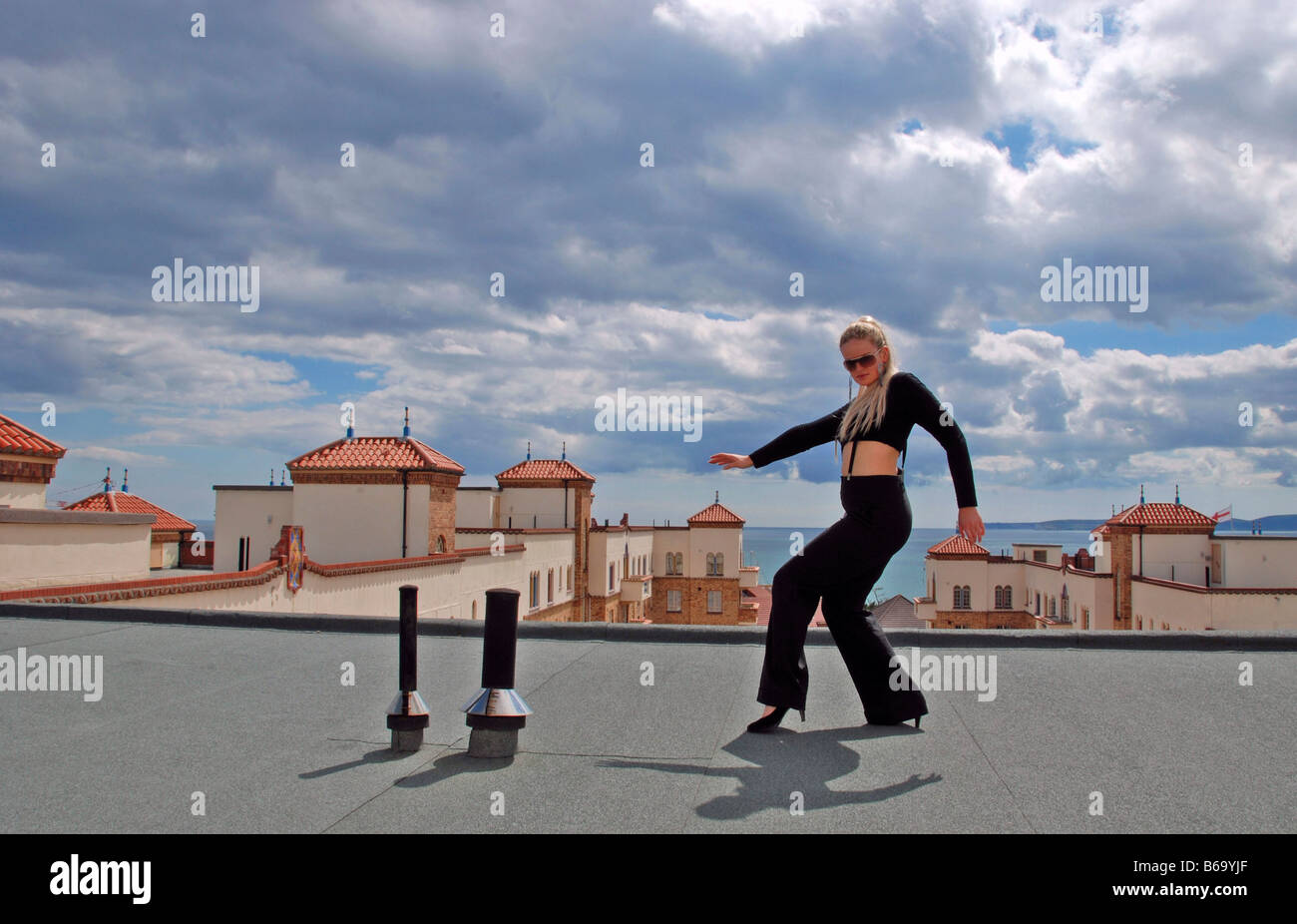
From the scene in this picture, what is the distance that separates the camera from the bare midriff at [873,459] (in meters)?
4.68

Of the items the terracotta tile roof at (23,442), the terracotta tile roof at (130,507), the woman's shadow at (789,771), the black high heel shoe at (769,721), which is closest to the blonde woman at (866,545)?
the black high heel shoe at (769,721)

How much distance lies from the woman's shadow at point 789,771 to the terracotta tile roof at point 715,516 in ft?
156

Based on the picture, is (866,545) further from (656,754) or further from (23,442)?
(23,442)

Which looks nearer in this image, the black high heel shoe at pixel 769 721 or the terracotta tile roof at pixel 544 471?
the black high heel shoe at pixel 769 721

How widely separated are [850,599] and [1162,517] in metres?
40.1

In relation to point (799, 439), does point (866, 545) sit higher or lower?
lower

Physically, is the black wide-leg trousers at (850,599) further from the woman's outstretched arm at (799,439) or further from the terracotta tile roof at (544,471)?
the terracotta tile roof at (544,471)

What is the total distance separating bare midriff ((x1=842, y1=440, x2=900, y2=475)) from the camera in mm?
4680

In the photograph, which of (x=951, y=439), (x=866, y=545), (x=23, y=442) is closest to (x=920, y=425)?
(x=951, y=439)

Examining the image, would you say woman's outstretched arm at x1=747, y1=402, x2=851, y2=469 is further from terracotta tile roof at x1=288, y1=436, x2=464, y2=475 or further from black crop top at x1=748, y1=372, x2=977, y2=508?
terracotta tile roof at x1=288, y1=436, x2=464, y2=475

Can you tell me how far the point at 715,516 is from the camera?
172 feet

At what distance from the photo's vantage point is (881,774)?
12.7ft

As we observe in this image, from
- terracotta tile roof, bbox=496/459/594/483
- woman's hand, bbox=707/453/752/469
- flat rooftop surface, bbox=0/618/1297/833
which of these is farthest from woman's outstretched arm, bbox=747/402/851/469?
terracotta tile roof, bbox=496/459/594/483
